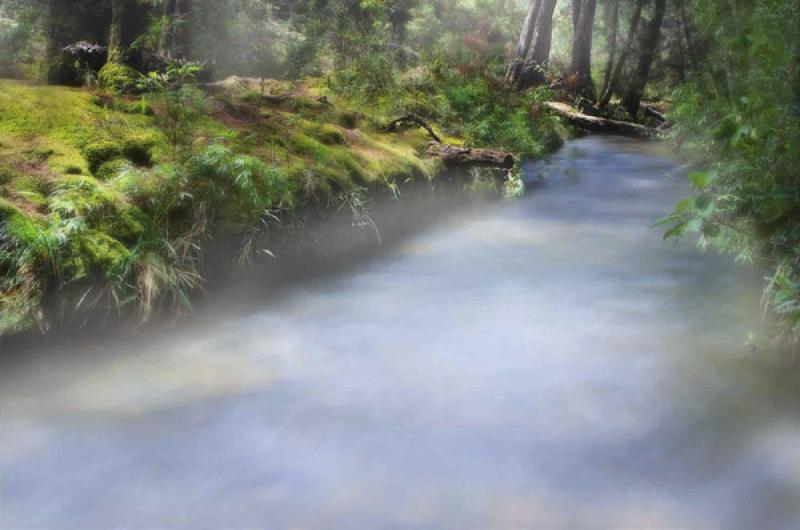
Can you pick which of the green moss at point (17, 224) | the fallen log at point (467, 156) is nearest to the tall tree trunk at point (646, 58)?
the fallen log at point (467, 156)

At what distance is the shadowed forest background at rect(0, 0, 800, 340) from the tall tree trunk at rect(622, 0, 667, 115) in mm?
9982

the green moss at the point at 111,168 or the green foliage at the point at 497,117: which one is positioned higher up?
the green foliage at the point at 497,117

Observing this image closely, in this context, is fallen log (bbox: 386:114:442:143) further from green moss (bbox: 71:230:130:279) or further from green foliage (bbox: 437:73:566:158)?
green moss (bbox: 71:230:130:279)

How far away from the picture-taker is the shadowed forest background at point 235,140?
3928 millimetres

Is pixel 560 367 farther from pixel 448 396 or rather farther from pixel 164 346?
pixel 164 346

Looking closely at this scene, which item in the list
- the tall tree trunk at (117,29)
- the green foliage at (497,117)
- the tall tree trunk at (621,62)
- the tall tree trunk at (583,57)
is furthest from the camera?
the tall tree trunk at (583,57)

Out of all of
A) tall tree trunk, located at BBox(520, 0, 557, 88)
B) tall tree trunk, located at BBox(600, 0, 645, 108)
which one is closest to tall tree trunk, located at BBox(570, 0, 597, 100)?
tall tree trunk, located at BBox(600, 0, 645, 108)

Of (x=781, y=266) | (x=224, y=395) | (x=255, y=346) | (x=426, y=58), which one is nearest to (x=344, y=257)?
(x=255, y=346)

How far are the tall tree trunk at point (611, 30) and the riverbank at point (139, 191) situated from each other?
18.6 meters

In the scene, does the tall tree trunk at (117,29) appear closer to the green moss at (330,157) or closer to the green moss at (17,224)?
the green moss at (330,157)

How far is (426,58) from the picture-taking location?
1441 centimetres

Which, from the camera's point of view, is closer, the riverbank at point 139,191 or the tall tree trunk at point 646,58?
Answer: the riverbank at point 139,191

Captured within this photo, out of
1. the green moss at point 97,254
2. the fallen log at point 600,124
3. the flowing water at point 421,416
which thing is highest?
the fallen log at point 600,124

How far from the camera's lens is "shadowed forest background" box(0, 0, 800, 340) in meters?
3.93
